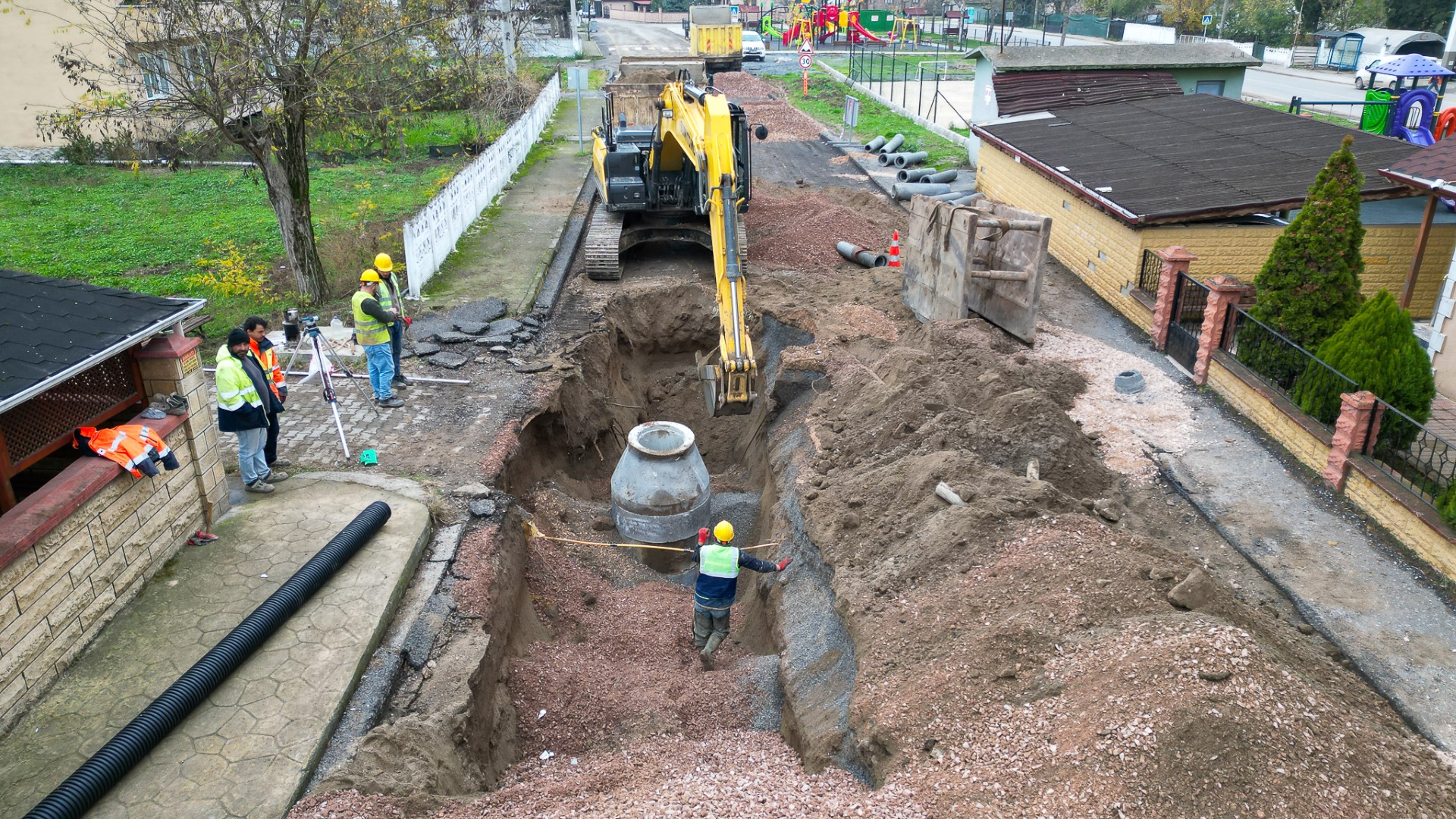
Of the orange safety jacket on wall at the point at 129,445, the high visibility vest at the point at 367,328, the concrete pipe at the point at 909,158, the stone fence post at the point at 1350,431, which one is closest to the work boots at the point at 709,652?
the orange safety jacket on wall at the point at 129,445

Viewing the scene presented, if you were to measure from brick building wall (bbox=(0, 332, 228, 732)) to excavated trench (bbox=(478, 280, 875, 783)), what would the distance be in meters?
2.80

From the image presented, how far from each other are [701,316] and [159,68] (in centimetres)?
826

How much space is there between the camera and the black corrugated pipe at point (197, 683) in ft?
18.4

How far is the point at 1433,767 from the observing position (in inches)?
226

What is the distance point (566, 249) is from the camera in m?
18.1

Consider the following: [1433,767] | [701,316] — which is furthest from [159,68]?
[1433,767]

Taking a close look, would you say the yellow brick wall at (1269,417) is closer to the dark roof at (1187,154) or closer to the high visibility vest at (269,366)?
the dark roof at (1187,154)

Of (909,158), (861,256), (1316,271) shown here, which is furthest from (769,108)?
(1316,271)

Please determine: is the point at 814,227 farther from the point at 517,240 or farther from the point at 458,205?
the point at 458,205

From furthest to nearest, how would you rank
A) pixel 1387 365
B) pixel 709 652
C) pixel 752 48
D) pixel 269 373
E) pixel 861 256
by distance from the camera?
pixel 752 48
pixel 861 256
pixel 1387 365
pixel 269 373
pixel 709 652

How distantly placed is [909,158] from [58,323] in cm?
2135

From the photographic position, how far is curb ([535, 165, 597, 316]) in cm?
1539

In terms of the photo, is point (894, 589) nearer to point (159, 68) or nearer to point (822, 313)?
point (822, 313)

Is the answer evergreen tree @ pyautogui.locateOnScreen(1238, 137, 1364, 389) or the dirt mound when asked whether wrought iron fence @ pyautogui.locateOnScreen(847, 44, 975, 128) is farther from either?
evergreen tree @ pyautogui.locateOnScreen(1238, 137, 1364, 389)
